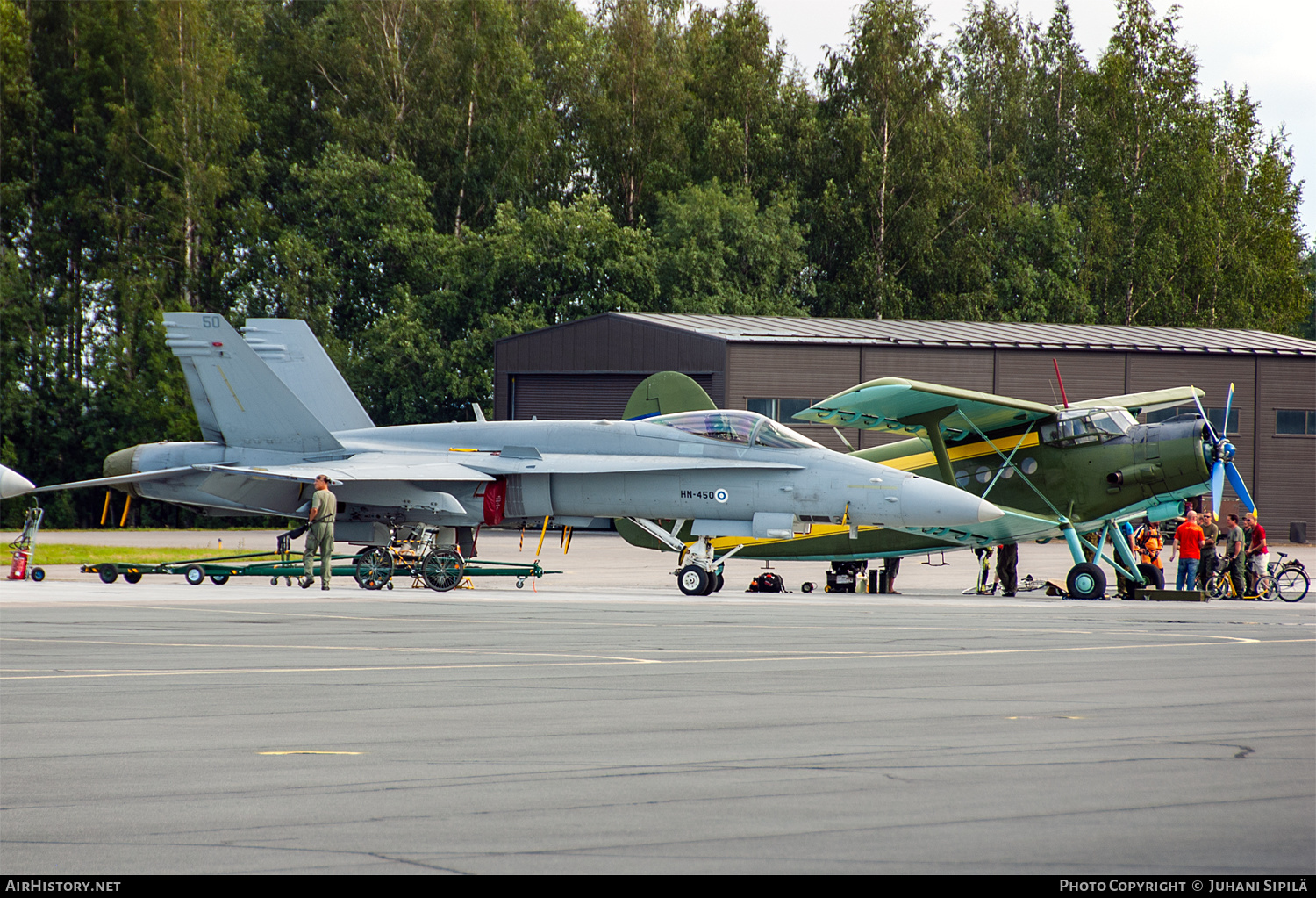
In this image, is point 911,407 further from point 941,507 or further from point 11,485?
point 11,485

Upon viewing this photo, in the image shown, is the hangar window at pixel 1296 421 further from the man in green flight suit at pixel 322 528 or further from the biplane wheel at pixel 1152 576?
the man in green flight suit at pixel 322 528

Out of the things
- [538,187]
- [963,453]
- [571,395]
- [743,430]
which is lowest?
[963,453]

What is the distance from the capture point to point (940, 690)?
9.23 meters

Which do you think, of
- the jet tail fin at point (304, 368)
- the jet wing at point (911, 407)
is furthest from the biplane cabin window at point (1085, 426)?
the jet tail fin at point (304, 368)

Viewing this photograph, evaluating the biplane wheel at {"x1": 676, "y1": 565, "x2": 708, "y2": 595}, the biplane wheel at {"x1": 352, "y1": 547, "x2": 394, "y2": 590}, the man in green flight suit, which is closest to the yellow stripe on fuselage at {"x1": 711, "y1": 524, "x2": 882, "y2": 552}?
the biplane wheel at {"x1": 676, "y1": 565, "x2": 708, "y2": 595}

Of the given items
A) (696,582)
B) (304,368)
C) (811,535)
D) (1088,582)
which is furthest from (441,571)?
(1088,582)

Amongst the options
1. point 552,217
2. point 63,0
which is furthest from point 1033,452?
point 63,0

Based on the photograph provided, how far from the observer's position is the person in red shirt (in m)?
22.2

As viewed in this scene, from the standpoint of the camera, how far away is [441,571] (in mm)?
21016

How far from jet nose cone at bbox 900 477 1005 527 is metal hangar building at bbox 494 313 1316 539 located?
58.7 feet

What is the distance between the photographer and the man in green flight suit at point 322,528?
20.2 m

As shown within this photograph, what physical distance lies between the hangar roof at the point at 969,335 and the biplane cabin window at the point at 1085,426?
1625cm

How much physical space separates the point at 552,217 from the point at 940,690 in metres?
43.6

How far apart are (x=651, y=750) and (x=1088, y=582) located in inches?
607
